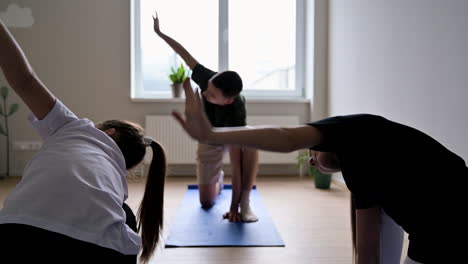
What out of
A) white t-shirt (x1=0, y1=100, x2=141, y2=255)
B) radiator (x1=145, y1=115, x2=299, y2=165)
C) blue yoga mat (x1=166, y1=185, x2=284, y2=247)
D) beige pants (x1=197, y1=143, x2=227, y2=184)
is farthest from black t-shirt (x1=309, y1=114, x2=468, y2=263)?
radiator (x1=145, y1=115, x2=299, y2=165)

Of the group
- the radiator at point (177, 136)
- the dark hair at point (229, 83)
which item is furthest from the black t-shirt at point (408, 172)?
the radiator at point (177, 136)

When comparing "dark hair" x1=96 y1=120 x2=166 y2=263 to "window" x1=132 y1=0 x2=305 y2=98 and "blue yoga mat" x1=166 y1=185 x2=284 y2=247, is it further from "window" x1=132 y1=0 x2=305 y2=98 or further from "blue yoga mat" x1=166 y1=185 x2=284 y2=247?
"window" x1=132 y1=0 x2=305 y2=98

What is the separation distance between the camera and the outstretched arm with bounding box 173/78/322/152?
0.81 metres

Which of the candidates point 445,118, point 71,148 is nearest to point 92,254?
point 71,148

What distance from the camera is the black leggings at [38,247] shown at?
0.92 metres

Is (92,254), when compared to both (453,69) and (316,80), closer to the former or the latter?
(453,69)

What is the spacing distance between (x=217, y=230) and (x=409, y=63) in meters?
1.65

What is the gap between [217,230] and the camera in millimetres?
2387

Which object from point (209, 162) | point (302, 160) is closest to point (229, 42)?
point (302, 160)

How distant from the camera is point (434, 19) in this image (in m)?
2.31

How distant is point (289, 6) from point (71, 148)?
14.0 feet

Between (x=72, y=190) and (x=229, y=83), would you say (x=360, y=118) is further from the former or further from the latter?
(x=229, y=83)

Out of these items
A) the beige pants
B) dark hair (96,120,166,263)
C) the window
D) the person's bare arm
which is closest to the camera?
the person's bare arm

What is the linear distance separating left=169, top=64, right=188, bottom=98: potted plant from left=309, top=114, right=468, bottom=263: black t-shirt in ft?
11.9
